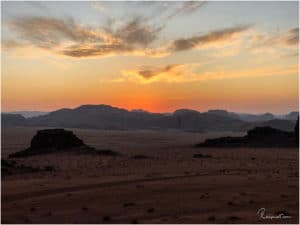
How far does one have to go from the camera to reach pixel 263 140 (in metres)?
64.2

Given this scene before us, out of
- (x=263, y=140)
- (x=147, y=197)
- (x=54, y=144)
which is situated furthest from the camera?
(x=263, y=140)

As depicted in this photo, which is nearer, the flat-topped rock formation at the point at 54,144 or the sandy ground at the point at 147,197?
the sandy ground at the point at 147,197

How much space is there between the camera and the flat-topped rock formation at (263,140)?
62.1 m

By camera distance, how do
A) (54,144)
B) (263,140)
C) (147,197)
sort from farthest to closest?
1. (263,140)
2. (54,144)
3. (147,197)

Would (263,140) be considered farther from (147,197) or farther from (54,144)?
(147,197)

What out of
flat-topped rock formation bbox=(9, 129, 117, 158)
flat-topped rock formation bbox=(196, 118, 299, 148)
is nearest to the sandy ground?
flat-topped rock formation bbox=(9, 129, 117, 158)

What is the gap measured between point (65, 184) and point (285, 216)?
1211 cm

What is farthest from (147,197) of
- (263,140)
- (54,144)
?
(263,140)

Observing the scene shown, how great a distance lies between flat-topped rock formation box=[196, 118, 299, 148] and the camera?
62.1 m

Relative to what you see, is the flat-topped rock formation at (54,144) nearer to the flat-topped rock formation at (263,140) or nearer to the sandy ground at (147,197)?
the sandy ground at (147,197)

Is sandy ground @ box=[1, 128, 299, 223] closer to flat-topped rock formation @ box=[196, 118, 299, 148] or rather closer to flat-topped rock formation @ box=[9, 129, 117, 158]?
flat-topped rock formation @ box=[9, 129, 117, 158]

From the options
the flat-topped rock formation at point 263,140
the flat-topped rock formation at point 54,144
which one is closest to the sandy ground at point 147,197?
the flat-topped rock formation at point 54,144

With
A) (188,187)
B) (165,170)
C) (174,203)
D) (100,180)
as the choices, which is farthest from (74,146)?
(174,203)

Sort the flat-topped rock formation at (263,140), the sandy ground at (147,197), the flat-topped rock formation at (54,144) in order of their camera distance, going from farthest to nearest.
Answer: the flat-topped rock formation at (263,140)
the flat-topped rock formation at (54,144)
the sandy ground at (147,197)
